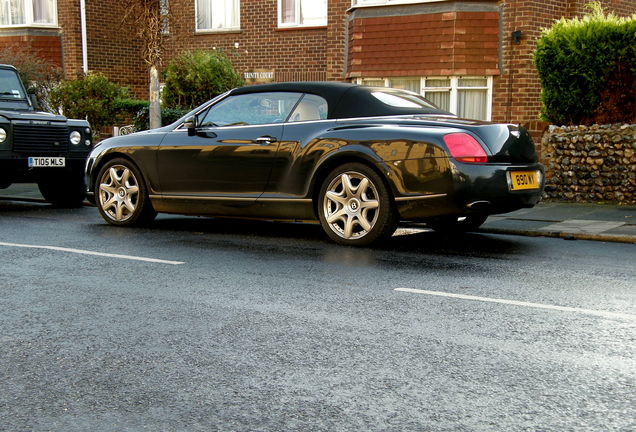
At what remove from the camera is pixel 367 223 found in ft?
25.7

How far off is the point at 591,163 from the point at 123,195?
6.73 meters

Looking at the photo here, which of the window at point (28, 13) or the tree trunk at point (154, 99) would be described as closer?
the tree trunk at point (154, 99)

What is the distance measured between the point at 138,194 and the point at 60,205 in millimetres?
3892

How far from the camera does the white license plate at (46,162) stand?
12.0 meters

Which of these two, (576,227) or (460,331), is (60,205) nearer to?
(576,227)

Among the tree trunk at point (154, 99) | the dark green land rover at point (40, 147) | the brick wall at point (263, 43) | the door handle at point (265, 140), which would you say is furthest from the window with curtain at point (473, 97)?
the door handle at point (265, 140)

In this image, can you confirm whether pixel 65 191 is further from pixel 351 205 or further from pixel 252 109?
pixel 351 205

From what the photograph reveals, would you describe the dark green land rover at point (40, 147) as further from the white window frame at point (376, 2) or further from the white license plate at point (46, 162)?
the white window frame at point (376, 2)

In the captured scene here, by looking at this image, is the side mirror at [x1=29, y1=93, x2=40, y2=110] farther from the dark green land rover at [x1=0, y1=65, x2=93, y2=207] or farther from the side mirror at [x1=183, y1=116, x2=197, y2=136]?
the side mirror at [x1=183, y1=116, x2=197, y2=136]

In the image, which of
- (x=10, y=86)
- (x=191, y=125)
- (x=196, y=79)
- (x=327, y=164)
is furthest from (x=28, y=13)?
(x=327, y=164)

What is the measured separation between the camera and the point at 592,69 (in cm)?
1220

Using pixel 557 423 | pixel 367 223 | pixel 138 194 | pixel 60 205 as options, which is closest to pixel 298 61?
pixel 60 205

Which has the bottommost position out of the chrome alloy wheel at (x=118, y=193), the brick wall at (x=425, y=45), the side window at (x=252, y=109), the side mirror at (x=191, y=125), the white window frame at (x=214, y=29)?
the chrome alloy wheel at (x=118, y=193)

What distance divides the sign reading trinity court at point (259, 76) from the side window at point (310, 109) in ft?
40.7
